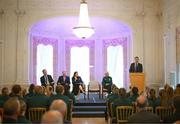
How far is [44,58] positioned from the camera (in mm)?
16609

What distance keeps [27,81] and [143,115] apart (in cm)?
1062

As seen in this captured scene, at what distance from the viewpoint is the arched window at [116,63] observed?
53.9 feet

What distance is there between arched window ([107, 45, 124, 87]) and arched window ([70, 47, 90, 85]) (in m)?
1.07

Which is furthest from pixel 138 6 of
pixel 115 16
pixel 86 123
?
pixel 86 123

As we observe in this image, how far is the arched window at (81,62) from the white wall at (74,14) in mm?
2772

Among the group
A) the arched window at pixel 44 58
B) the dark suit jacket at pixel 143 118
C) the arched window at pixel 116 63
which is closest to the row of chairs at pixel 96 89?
the arched window at pixel 116 63

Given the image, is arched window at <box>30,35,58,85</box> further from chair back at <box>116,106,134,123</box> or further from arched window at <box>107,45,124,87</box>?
chair back at <box>116,106,134,123</box>

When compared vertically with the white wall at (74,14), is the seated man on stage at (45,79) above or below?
below

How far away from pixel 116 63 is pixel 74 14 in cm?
331

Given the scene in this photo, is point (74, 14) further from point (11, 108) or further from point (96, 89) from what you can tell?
point (11, 108)

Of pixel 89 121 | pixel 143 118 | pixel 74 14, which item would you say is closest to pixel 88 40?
pixel 74 14

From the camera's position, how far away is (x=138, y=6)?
48.6ft

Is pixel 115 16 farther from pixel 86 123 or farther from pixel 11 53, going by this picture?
pixel 86 123

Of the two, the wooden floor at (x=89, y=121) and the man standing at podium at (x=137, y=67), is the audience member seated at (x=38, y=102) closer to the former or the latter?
the wooden floor at (x=89, y=121)
